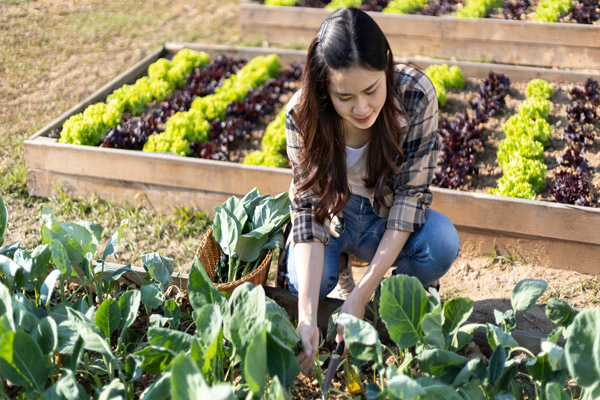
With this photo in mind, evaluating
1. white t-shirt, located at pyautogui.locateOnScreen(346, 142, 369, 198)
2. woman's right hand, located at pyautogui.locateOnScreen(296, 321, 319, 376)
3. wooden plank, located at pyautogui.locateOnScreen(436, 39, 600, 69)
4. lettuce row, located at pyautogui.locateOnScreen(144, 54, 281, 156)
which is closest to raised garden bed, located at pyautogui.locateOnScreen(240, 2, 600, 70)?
wooden plank, located at pyautogui.locateOnScreen(436, 39, 600, 69)

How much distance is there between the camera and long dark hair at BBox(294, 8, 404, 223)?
1855 millimetres

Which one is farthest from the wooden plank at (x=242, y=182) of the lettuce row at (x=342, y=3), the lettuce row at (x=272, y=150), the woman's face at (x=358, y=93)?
the lettuce row at (x=342, y=3)

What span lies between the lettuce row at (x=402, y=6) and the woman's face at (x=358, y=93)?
3763mm

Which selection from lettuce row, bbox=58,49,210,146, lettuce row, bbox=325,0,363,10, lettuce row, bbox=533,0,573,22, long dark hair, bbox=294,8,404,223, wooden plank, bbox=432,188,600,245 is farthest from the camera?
lettuce row, bbox=325,0,363,10

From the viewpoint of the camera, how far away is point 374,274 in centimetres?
214

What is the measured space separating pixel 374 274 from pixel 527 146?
1.68 meters

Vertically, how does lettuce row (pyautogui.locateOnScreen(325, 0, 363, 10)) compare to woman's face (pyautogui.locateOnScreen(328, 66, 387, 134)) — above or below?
above

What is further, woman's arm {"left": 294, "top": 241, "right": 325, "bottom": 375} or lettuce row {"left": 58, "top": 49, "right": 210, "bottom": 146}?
lettuce row {"left": 58, "top": 49, "right": 210, "bottom": 146}

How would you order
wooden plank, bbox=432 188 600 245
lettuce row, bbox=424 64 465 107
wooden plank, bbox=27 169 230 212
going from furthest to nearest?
lettuce row, bbox=424 64 465 107 < wooden plank, bbox=27 169 230 212 < wooden plank, bbox=432 188 600 245

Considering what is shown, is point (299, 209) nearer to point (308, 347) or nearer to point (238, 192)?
point (308, 347)

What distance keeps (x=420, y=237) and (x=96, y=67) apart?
397 cm

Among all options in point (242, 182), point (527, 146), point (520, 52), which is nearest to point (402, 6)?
point (520, 52)

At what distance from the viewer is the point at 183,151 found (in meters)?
3.67

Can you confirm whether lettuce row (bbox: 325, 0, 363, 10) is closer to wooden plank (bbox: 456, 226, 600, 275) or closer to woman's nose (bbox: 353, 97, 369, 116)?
wooden plank (bbox: 456, 226, 600, 275)
